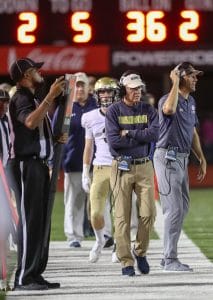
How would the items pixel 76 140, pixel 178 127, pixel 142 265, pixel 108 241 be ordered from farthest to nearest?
1. pixel 76 140
2. pixel 108 241
3. pixel 178 127
4. pixel 142 265

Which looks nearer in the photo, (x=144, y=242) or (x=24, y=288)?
(x=24, y=288)

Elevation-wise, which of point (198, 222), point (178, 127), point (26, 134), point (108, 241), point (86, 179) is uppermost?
point (26, 134)

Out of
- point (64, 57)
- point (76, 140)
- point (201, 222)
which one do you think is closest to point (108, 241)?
point (76, 140)

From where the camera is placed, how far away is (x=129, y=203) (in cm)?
1307

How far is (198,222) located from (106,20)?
7757mm

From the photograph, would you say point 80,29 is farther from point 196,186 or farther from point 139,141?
point 139,141

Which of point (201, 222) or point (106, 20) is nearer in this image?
point (201, 222)

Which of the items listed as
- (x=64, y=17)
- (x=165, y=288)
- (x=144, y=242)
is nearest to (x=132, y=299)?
(x=165, y=288)

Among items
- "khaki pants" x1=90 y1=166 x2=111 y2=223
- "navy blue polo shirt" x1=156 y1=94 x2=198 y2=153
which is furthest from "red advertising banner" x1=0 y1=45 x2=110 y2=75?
"navy blue polo shirt" x1=156 y1=94 x2=198 y2=153

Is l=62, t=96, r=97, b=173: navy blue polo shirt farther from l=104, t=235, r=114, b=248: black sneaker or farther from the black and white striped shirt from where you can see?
the black and white striped shirt

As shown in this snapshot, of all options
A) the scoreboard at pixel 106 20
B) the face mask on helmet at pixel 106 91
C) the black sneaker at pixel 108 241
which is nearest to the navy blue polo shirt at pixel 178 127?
the face mask on helmet at pixel 106 91

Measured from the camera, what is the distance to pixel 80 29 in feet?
88.9

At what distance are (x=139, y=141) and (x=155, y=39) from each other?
14292mm

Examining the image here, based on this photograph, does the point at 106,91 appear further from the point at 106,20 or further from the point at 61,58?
the point at 61,58
